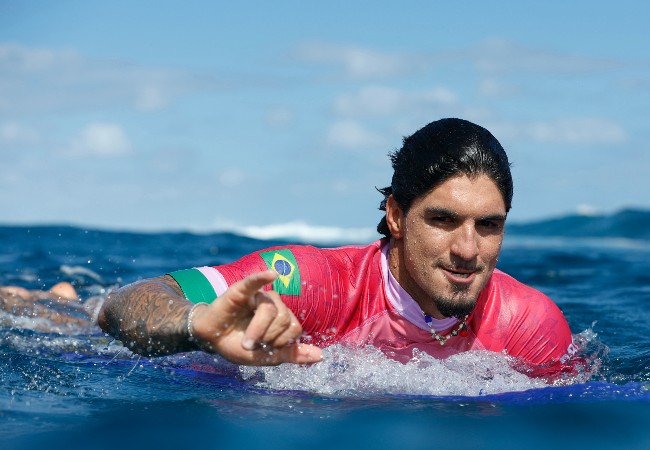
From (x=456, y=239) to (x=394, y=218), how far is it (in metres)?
0.54

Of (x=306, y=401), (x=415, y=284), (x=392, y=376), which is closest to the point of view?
(x=306, y=401)

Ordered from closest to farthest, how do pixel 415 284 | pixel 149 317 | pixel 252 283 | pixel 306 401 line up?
pixel 252 283
pixel 149 317
pixel 306 401
pixel 415 284

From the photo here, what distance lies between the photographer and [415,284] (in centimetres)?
445

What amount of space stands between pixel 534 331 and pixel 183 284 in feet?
6.10

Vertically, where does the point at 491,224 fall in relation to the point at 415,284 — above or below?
above

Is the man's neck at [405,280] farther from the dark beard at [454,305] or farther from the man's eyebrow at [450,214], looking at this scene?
the man's eyebrow at [450,214]

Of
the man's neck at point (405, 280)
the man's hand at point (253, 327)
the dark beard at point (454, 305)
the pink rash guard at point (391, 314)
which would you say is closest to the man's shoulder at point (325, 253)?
the pink rash guard at point (391, 314)

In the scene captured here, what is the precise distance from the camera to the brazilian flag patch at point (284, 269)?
4.16m

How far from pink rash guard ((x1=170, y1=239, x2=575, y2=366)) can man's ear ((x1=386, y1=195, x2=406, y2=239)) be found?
0.18 m

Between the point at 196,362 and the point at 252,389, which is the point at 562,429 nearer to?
the point at 252,389

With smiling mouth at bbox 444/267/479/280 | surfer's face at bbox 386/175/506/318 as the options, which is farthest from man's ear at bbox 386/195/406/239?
smiling mouth at bbox 444/267/479/280

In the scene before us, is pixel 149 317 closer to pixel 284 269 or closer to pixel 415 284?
pixel 284 269

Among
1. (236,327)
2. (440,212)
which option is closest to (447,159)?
(440,212)

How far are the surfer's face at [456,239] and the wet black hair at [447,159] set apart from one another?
42 mm
